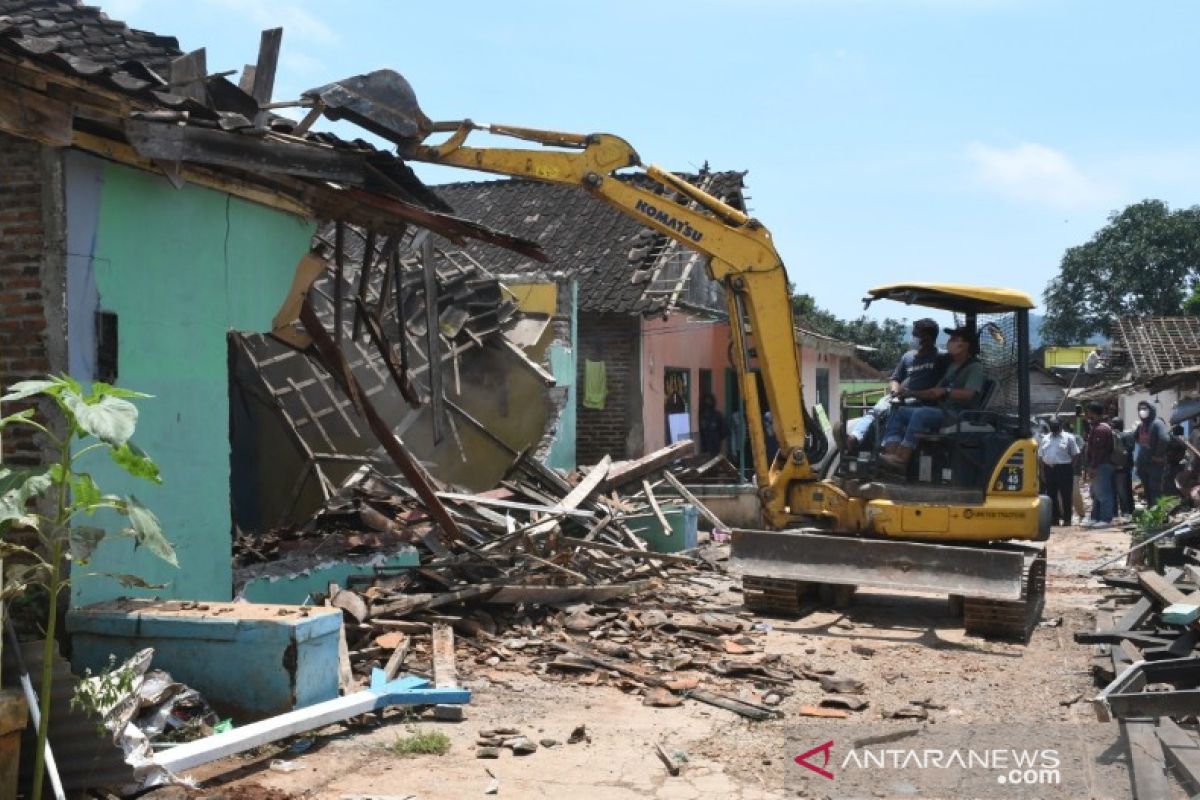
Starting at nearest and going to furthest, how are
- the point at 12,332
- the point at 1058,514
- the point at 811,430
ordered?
the point at 12,332
the point at 811,430
the point at 1058,514

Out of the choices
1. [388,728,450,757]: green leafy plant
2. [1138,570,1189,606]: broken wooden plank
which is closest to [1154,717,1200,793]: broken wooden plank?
[1138,570,1189,606]: broken wooden plank

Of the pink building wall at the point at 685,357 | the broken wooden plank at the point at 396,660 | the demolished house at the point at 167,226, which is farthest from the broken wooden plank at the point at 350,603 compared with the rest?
the pink building wall at the point at 685,357

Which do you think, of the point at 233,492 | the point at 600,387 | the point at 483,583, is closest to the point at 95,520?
the point at 483,583

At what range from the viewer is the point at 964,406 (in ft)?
34.0

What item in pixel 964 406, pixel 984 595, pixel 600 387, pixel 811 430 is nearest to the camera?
pixel 984 595

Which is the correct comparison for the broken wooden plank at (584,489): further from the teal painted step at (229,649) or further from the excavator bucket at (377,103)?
the teal painted step at (229,649)

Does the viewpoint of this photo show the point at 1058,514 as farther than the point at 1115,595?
Yes

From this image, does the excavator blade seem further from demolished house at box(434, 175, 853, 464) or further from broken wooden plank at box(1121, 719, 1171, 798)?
demolished house at box(434, 175, 853, 464)

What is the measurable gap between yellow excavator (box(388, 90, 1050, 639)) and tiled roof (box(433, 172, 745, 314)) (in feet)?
30.7

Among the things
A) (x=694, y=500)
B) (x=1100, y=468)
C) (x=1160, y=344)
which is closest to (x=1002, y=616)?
(x=694, y=500)

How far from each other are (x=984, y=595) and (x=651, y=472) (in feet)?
21.1

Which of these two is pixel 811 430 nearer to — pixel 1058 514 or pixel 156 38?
pixel 156 38

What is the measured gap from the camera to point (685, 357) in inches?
927

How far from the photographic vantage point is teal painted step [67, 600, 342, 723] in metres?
6.48
